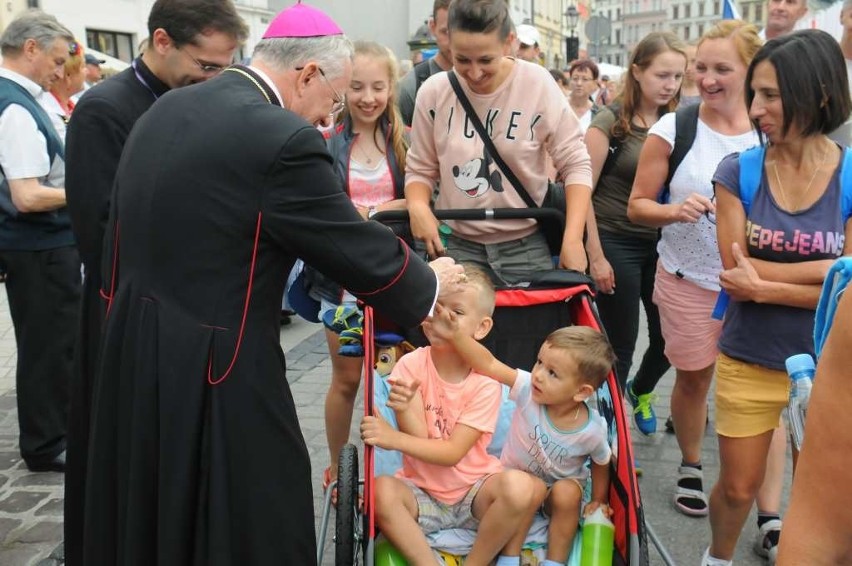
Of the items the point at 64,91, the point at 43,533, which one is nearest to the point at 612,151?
the point at 64,91

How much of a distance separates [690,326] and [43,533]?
9.60ft

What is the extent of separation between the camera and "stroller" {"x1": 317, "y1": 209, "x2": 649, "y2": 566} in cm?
252

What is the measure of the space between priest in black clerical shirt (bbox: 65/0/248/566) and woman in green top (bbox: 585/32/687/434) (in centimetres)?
199

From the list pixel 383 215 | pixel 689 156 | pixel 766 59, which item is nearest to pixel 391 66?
pixel 383 215

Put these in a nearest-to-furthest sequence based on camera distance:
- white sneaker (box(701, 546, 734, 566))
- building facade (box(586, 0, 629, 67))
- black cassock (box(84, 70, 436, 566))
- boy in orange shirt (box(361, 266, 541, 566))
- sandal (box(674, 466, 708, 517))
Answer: black cassock (box(84, 70, 436, 566)) < boy in orange shirt (box(361, 266, 541, 566)) < white sneaker (box(701, 546, 734, 566)) < sandal (box(674, 466, 708, 517)) < building facade (box(586, 0, 629, 67))

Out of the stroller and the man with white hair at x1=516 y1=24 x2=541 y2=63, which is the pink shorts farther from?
the man with white hair at x1=516 y1=24 x2=541 y2=63

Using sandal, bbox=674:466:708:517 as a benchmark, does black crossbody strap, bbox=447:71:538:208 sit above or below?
above

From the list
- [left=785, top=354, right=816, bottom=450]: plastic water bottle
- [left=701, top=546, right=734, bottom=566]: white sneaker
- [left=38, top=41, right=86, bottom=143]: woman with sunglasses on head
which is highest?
[left=38, top=41, right=86, bottom=143]: woman with sunglasses on head

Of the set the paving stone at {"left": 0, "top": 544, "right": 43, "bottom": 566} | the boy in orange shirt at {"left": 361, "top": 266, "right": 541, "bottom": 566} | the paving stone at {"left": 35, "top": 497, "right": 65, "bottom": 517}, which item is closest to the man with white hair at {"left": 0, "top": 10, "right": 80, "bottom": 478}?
the paving stone at {"left": 35, "top": 497, "right": 65, "bottom": 517}

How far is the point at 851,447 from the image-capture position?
122cm

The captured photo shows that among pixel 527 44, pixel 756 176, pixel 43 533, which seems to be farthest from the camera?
pixel 527 44

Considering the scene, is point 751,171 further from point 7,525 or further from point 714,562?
point 7,525

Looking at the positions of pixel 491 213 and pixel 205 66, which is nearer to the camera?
pixel 205 66

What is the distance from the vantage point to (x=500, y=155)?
3.51 meters
